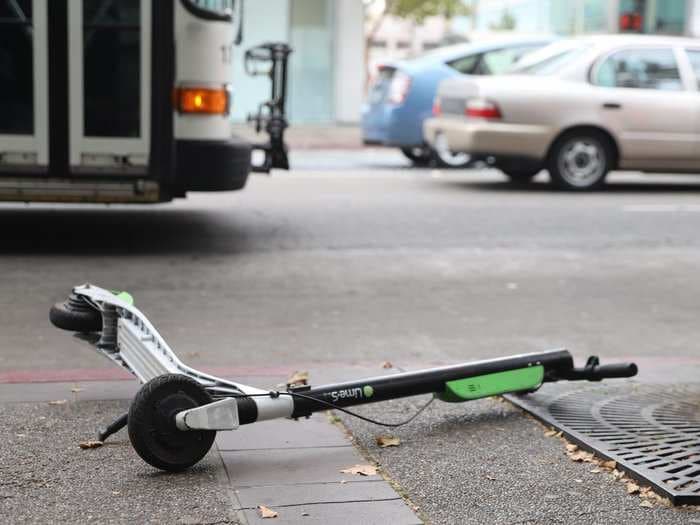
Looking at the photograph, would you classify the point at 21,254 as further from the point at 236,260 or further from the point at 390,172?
the point at 390,172

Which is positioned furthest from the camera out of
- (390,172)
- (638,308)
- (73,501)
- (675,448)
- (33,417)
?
(390,172)

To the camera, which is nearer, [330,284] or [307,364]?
[307,364]

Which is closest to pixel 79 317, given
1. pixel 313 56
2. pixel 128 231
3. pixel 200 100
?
pixel 200 100

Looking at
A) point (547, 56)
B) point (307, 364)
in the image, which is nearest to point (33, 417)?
point (307, 364)

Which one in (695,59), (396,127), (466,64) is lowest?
(396,127)

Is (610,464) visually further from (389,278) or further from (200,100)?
(200,100)

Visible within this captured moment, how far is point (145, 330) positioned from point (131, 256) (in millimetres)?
4735

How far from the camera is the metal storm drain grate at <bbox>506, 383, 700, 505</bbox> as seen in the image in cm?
410

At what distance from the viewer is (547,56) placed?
14336mm

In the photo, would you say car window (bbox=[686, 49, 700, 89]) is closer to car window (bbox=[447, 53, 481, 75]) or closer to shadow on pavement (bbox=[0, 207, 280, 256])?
car window (bbox=[447, 53, 481, 75])

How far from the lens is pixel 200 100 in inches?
356

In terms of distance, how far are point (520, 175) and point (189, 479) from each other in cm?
1143

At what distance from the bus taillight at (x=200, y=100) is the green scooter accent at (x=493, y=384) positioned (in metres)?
4.81

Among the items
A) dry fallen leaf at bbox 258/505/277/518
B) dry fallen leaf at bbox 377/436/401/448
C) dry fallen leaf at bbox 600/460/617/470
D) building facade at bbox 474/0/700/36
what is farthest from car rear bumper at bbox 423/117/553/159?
building facade at bbox 474/0/700/36
